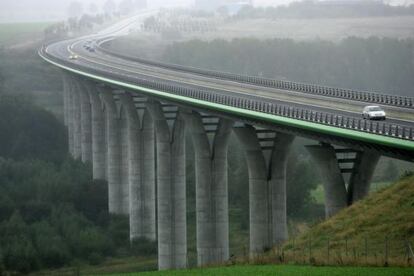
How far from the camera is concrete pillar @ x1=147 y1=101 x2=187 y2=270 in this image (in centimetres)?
6944

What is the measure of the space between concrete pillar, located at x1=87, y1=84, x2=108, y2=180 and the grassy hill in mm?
59347

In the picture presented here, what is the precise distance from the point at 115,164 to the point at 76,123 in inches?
1111

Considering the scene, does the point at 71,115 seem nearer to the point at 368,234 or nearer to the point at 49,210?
the point at 49,210

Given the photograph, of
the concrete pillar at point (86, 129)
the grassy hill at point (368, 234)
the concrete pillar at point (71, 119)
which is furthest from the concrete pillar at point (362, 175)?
the concrete pillar at point (71, 119)

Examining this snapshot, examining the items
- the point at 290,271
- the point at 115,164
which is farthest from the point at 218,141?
the point at 115,164

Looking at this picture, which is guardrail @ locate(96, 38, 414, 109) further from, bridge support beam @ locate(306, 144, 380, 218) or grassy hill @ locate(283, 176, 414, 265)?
bridge support beam @ locate(306, 144, 380, 218)

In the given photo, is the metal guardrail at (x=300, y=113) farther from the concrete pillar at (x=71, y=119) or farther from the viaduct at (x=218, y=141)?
the concrete pillar at (x=71, y=119)

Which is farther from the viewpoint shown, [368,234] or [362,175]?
[362,175]

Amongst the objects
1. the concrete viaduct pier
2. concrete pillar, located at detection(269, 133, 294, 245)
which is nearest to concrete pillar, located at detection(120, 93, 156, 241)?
the concrete viaduct pier

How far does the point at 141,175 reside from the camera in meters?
82.8

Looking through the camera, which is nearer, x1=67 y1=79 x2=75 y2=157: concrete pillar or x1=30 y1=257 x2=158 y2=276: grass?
x1=30 y1=257 x2=158 y2=276: grass

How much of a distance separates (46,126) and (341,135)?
310 feet

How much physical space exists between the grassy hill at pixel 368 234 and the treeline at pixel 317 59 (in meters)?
87.4

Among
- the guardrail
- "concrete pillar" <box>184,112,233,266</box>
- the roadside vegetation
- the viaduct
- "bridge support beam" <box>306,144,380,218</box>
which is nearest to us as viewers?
"bridge support beam" <box>306,144,380,218</box>
